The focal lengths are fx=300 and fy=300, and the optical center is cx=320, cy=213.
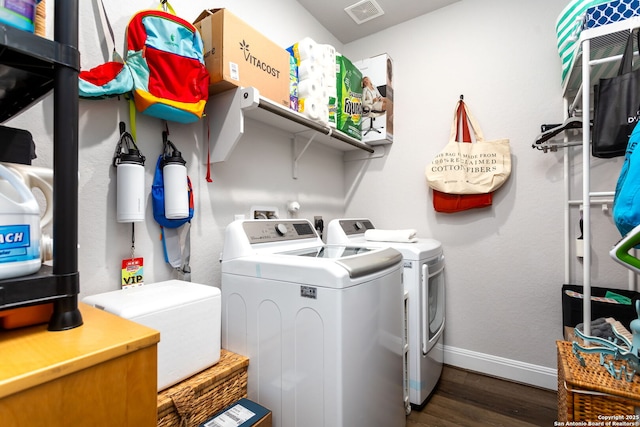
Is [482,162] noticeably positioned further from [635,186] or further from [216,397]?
[216,397]

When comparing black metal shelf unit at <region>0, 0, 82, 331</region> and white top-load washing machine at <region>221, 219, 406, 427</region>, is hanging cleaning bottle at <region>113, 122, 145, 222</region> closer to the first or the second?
white top-load washing machine at <region>221, 219, 406, 427</region>

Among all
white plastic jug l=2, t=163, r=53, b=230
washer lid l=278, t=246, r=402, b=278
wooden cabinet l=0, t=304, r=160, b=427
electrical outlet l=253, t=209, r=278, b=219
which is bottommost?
wooden cabinet l=0, t=304, r=160, b=427

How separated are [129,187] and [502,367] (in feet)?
8.58

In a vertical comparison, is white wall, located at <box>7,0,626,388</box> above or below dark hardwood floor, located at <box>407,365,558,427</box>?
above

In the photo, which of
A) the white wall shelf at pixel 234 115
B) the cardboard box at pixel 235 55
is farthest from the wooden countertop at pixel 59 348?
the cardboard box at pixel 235 55

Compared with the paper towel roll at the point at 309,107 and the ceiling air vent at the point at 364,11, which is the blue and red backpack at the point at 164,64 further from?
the ceiling air vent at the point at 364,11

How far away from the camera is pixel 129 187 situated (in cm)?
122

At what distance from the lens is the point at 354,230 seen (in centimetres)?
236

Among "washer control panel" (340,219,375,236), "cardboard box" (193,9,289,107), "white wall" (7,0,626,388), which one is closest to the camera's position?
"cardboard box" (193,9,289,107)

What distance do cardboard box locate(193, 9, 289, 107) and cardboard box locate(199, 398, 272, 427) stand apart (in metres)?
1.46

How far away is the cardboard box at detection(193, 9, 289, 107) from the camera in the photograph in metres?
1.43

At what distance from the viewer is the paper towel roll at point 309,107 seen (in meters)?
1.88

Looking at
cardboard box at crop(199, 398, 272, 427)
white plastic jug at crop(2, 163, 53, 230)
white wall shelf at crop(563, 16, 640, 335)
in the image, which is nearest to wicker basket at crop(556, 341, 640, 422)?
white wall shelf at crop(563, 16, 640, 335)

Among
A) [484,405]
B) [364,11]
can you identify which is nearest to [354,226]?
[484,405]
